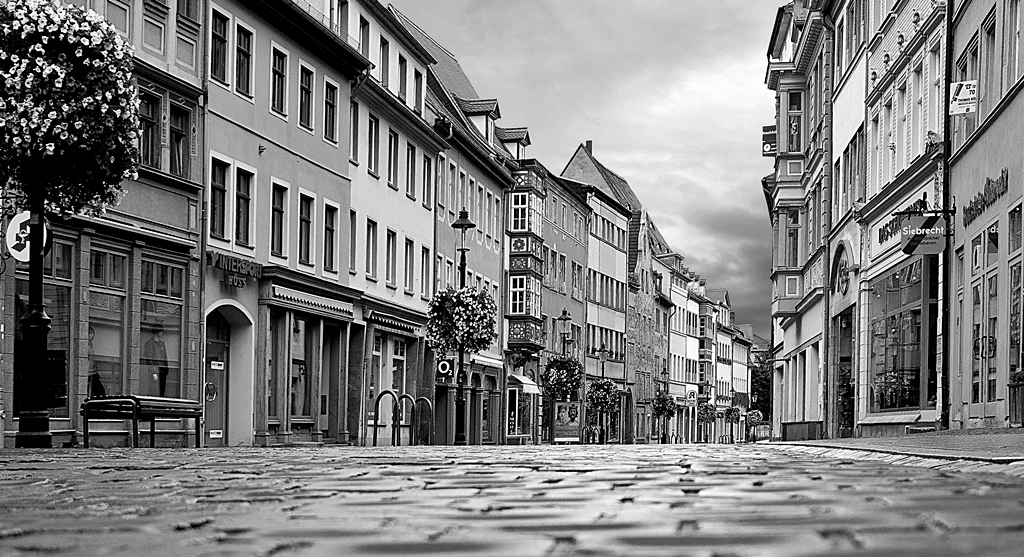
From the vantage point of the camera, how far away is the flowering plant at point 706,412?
421ft

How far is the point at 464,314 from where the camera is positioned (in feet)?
120

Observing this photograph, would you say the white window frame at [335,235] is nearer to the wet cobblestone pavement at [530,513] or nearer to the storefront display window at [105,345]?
the storefront display window at [105,345]

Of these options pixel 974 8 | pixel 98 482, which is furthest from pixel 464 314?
pixel 98 482

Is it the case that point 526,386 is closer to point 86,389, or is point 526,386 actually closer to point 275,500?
point 86,389

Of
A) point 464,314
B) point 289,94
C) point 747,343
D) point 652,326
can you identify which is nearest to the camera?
point 289,94

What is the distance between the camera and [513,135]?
217 feet

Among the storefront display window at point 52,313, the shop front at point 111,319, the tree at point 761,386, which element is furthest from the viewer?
the tree at point 761,386

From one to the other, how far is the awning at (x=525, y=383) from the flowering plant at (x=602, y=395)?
11.0 meters

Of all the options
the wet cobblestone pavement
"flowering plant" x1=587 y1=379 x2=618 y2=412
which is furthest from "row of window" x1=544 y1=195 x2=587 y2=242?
the wet cobblestone pavement

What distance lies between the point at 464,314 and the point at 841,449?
26262mm

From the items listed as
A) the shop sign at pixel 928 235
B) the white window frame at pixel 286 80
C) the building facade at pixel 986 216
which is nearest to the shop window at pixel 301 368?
the white window frame at pixel 286 80

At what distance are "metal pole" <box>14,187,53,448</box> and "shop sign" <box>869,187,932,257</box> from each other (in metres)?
14.0

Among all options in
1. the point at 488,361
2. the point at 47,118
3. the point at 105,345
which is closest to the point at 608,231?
the point at 488,361

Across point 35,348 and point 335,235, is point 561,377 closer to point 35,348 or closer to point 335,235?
point 335,235
